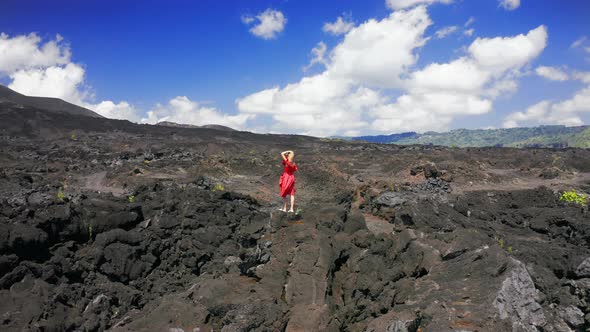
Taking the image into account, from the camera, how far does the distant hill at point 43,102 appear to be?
8494 centimetres

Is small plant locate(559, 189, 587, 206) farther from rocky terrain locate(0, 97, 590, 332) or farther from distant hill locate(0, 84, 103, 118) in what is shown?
distant hill locate(0, 84, 103, 118)

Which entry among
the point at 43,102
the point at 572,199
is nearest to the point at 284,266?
the point at 572,199

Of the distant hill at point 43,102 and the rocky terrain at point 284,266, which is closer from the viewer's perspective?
the rocky terrain at point 284,266

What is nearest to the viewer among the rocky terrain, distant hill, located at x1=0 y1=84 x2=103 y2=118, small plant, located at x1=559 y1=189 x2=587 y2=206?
the rocky terrain

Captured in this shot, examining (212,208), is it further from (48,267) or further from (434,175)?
(434,175)

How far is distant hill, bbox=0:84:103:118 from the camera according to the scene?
3344 inches

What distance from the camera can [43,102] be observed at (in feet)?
319

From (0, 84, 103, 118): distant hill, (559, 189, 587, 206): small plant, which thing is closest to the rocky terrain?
(559, 189, 587, 206): small plant

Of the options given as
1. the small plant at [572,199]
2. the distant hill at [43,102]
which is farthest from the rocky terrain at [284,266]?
the distant hill at [43,102]

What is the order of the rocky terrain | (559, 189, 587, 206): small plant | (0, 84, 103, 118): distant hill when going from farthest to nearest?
(0, 84, 103, 118): distant hill → (559, 189, 587, 206): small plant → the rocky terrain

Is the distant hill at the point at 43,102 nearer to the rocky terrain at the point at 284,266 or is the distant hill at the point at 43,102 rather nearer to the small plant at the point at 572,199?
the rocky terrain at the point at 284,266

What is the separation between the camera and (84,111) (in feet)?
340

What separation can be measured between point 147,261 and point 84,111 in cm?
10969

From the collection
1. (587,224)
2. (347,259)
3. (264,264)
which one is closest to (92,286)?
(264,264)
